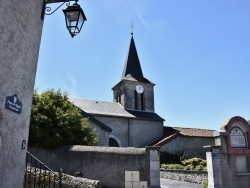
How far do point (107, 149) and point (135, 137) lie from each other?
55.6 feet

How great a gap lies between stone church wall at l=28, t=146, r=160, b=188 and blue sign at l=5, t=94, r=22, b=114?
21.0 ft

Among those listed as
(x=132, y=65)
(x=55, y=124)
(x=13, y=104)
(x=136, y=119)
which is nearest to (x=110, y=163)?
(x=55, y=124)

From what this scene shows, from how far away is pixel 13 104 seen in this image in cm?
396

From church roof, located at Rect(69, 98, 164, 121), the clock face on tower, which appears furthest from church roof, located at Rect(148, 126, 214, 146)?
the clock face on tower

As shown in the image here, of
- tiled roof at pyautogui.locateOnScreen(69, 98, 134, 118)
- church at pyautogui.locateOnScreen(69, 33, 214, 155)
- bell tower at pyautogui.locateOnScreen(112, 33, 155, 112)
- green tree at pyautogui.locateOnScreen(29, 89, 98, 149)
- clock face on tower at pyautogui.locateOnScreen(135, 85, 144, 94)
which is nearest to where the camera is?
green tree at pyautogui.locateOnScreen(29, 89, 98, 149)

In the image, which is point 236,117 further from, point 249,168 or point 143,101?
point 143,101

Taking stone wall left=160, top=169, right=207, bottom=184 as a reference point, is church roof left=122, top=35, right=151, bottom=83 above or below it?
above

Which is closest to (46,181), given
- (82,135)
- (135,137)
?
(82,135)

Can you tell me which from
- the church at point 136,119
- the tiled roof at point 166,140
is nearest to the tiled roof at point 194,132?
the church at point 136,119

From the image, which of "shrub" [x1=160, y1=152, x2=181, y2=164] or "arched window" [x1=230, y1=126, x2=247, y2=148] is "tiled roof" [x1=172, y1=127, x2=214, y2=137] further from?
"arched window" [x1=230, y1=126, x2=247, y2=148]

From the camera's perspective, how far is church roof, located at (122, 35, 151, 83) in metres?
32.9

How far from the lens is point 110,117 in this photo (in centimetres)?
2591

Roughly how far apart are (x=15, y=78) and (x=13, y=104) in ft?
1.49

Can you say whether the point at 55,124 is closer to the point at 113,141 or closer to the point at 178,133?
the point at 113,141
